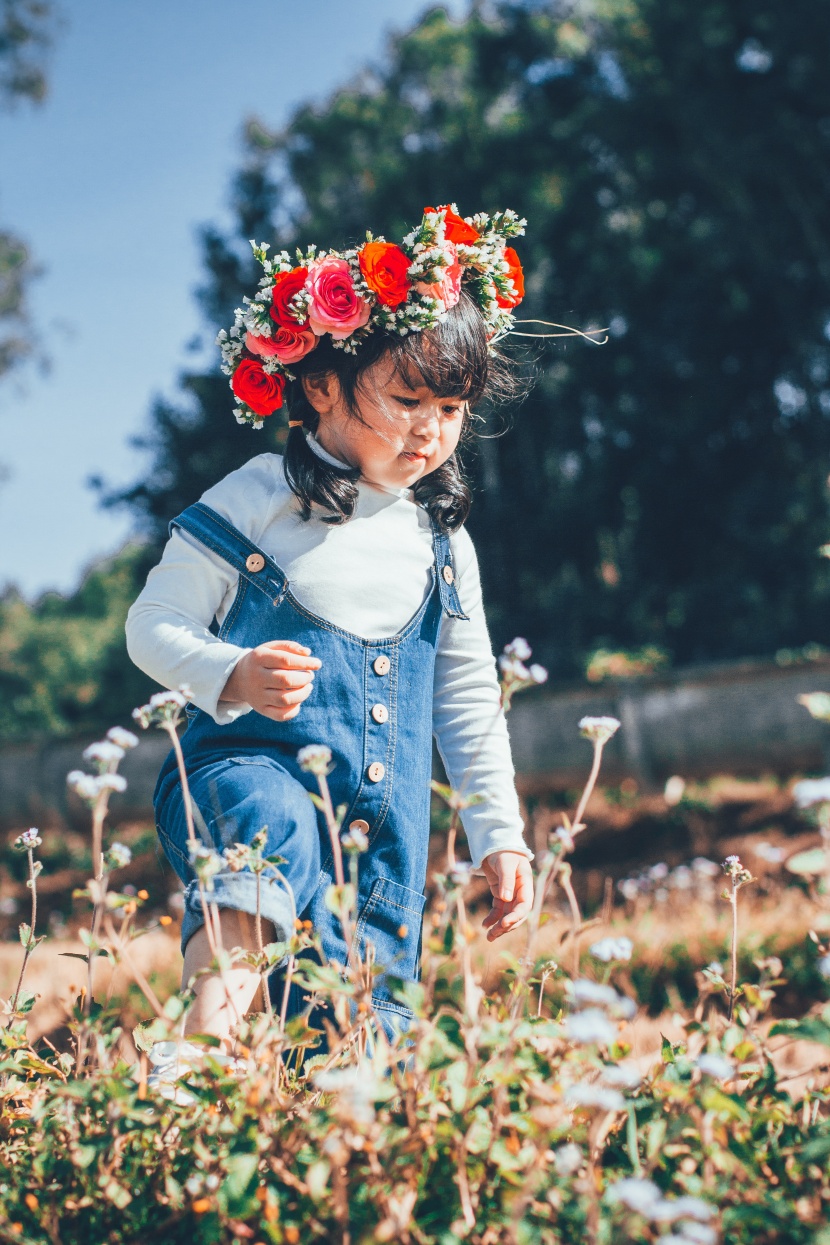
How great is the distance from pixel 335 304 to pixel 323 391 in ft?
0.66

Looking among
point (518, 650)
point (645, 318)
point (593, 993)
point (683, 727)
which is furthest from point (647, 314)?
point (593, 993)

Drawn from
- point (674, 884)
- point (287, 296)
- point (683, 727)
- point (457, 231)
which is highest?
point (457, 231)

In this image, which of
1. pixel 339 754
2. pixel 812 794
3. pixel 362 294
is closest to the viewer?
pixel 812 794

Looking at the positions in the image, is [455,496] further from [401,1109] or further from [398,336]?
[401,1109]

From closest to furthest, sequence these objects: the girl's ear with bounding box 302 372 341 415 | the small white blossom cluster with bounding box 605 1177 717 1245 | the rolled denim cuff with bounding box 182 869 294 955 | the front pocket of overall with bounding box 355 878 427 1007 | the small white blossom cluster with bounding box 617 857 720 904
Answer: the small white blossom cluster with bounding box 605 1177 717 1245 → the rolled denim cuff with bounding box 182 869 294 955 → the front pocket of overall with bounding box 355 878 427 1007 → the girl's ear with bounding box 302 372 341 415 → the small white blossom cluster with bounding box 617 857 720 904

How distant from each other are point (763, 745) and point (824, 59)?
10.9m

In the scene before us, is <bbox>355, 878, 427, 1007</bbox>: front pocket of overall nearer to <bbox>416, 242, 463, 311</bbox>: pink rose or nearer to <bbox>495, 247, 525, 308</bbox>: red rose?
<bbox>416, 242, 463, 311</bbox>: pink rose

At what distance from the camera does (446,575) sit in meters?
2.28

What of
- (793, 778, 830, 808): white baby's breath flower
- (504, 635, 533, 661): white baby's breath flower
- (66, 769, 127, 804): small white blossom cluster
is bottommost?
(793, 778, 830, 808): white baby's breath flower

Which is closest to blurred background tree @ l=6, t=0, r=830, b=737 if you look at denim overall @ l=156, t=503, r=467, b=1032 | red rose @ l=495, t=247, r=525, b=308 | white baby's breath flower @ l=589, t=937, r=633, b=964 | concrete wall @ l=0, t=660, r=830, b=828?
concrete wall @ l=0, t=660, r=830, b=828

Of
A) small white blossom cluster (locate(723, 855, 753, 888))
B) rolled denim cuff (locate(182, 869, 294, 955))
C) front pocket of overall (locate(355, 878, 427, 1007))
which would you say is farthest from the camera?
front pocket of overall (locate(355, 878, 427, 1007))

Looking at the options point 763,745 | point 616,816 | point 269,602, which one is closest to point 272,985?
point 269,602

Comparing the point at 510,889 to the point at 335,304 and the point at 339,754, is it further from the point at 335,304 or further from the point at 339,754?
the point at 335,304

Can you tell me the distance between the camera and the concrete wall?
752 cm
